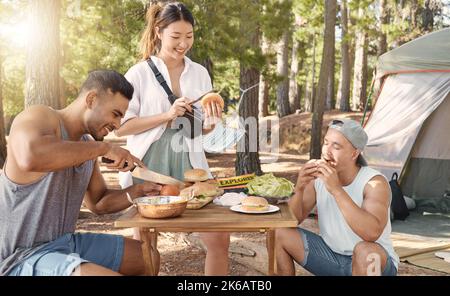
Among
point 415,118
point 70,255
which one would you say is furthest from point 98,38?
point 70,255

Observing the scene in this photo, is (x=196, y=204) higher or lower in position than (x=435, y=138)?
lower

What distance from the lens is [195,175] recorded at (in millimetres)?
3199

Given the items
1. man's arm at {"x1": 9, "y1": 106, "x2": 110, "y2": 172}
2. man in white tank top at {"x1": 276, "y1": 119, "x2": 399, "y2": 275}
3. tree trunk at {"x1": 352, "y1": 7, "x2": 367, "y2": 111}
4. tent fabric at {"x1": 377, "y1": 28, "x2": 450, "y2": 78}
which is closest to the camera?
man's arm at {"x1": 9, "y1": 106, "x2": 110, "y2": 172}

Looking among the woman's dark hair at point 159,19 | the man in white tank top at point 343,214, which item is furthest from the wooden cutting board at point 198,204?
the woman's dark hair at point 159,19

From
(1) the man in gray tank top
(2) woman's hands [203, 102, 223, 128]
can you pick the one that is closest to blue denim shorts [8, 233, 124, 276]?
(1) the man in gray tank top

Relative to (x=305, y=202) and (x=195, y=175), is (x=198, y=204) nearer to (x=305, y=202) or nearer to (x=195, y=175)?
(x=195, y=175)

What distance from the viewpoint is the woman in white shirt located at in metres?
3.34

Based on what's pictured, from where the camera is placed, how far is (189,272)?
4887 mm

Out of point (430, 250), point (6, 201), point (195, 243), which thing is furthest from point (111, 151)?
point (430, 250)

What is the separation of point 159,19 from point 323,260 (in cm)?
183

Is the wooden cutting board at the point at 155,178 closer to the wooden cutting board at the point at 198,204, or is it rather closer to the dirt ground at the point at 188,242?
the wooden cutting board at the point at 198,204

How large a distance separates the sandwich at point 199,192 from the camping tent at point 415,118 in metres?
5.09

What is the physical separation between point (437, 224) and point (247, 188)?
4.32 meters

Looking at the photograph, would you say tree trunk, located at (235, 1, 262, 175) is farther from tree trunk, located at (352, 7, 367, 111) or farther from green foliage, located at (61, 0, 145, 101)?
tree trunk, located at (352, 7, 367, 111)
